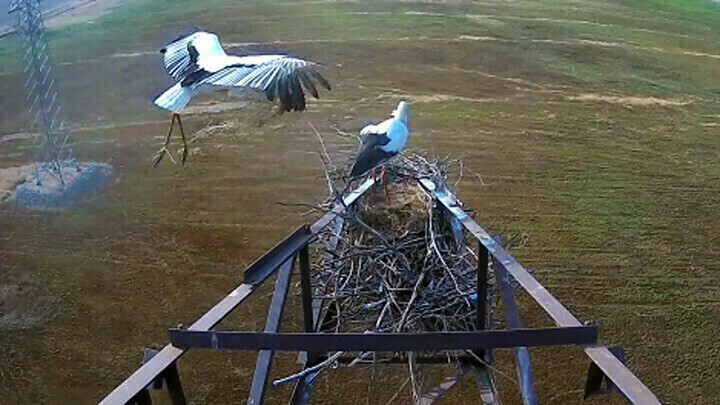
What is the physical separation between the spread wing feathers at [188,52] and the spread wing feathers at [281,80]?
1.26 feet

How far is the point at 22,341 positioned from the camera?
3.85 meters

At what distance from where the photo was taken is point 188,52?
3199 mm

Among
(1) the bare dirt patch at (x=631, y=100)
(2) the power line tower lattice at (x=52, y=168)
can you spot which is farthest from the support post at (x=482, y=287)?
(1) the bare dirt patch at (x=631, y=100)

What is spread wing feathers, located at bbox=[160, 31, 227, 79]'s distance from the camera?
10.0 ft

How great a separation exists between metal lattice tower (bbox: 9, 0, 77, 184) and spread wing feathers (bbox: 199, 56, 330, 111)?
10.9 feet

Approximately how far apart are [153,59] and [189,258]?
173 inches

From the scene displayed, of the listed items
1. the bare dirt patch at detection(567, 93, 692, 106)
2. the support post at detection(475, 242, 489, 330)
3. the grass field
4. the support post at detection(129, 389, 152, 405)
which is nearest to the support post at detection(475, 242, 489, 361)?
the support post at detection(475, 242, 489, 330)

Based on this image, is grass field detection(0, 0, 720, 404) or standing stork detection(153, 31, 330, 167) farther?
grass field detection(0, 0, 720, 404)

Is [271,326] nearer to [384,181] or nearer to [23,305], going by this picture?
[384,181]

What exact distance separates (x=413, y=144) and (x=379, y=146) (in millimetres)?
3176

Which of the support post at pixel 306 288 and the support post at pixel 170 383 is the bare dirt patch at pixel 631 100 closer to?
the support post at pixel 306 288

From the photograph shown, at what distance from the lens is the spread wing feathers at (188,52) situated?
306cm

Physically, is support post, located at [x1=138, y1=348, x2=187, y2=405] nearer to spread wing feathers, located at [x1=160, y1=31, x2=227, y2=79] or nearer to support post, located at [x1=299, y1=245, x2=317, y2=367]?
support post, located at [x1=299, y1=245, x2=317, y2=367]

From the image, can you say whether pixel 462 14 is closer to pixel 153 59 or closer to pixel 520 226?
pixel 153 59
